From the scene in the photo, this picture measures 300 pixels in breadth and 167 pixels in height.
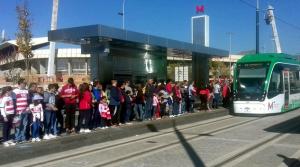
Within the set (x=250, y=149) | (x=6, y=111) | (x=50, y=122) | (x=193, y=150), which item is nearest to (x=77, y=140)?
(x=50, y=122)

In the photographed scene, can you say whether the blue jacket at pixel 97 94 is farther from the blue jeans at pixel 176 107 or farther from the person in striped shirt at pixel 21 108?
the blue jeans at pixel 176 107

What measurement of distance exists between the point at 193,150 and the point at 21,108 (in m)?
4.74

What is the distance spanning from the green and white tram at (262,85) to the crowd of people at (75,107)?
3911 millimetres

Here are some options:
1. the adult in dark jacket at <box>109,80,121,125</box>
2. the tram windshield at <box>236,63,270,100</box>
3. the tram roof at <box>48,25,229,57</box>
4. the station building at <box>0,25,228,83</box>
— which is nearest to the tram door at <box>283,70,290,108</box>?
the tram windshield at <box>236,63,270,100</box>

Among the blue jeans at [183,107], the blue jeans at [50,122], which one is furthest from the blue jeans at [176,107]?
the blue jeans at [50,122]

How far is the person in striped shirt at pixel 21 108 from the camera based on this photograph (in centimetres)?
1191

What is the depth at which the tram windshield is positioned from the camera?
2233 centimetres

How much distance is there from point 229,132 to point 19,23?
2883 cm

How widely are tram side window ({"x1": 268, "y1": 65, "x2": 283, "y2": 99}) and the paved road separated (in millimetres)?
5505

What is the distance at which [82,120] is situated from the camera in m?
14.3

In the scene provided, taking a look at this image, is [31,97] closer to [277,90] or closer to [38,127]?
[38,127]

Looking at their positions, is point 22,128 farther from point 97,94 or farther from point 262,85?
point 262,85

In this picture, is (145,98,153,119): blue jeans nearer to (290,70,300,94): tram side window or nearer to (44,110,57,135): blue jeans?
(44,110,57,135): blue jeans

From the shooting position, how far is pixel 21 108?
11938 millimetres
